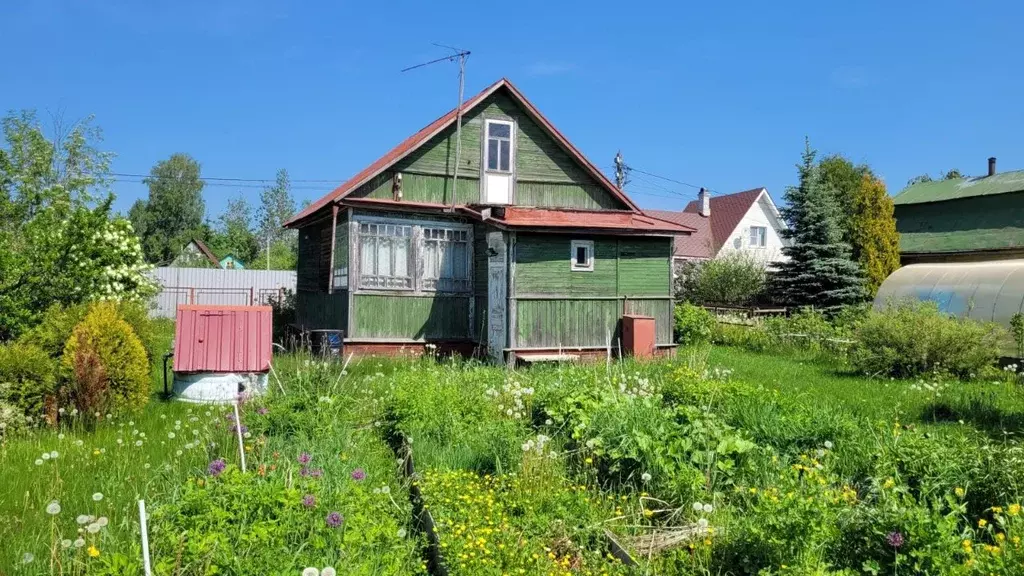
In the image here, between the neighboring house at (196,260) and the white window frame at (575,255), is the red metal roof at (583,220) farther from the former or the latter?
the neighboring house at (196,260)

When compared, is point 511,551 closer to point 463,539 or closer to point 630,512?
point 463,539

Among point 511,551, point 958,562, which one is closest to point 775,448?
point 958,562

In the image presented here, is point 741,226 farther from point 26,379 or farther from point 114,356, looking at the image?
point 26,379

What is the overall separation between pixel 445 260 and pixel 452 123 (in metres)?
3.28

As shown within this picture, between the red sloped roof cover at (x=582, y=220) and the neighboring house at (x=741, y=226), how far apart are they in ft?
77.7

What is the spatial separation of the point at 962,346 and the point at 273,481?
13214mm

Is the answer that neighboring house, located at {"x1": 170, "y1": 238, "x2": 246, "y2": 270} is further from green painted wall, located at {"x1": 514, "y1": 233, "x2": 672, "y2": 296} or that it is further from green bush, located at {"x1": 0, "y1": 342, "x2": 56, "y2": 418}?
green bush, located at {"x1": 0, "y1": 342, "x2": 56, "y2": 418}

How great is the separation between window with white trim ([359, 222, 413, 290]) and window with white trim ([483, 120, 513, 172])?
8.89 ft

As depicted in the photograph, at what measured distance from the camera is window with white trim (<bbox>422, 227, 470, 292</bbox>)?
54.6 feet

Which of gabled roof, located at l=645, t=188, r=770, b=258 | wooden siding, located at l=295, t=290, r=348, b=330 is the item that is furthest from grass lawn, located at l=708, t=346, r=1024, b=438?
gabled roof, located at l=645, t=188, r=770, b=258

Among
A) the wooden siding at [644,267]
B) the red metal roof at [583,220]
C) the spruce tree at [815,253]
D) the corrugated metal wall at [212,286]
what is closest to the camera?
the red metal roof at [583,220]

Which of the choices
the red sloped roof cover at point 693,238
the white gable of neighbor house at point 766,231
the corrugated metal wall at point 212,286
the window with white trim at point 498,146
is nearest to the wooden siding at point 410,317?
the window with white trim at point 498,146

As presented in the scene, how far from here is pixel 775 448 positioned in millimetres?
6152

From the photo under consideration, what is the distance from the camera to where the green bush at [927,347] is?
13.1 metres
